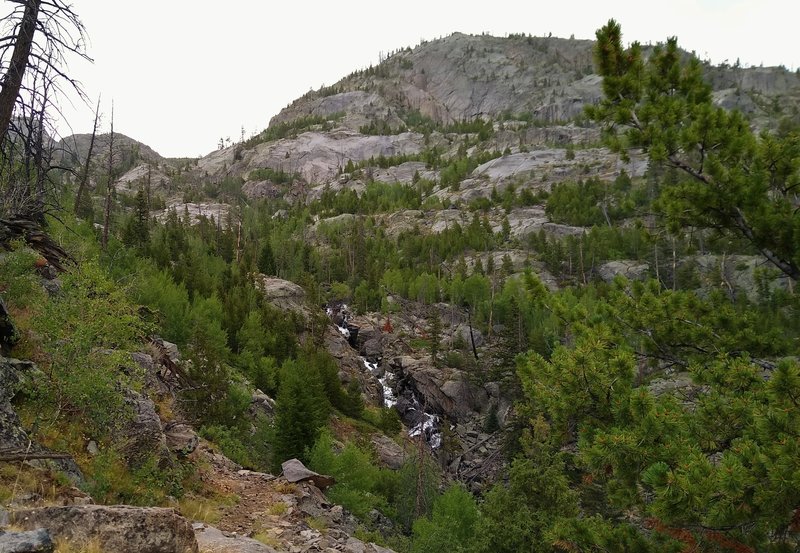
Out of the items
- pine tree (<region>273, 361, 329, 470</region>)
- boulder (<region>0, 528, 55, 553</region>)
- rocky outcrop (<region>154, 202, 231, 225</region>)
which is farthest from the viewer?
rocky outcrop (<region>154, 202, 231, 225</region>)

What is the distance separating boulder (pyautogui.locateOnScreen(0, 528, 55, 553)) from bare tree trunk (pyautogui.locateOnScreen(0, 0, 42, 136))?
5.46 meters

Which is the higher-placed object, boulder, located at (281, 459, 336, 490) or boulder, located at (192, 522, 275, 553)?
boulder, located at (192, 522, 275, 553)

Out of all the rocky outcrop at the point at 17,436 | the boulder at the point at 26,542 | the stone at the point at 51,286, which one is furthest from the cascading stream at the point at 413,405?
the boulder at the point at 26,542

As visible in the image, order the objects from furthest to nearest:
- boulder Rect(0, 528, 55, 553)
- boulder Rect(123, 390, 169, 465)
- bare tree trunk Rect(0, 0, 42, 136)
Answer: boulder Rect(123, 390, 169, 465) → bare tree trunk Rect(0, 0, 42, 136) → boulder Rect(0, 528, 55, 553)

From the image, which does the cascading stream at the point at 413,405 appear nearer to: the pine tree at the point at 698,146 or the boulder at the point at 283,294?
the boulder at the point at 283,294

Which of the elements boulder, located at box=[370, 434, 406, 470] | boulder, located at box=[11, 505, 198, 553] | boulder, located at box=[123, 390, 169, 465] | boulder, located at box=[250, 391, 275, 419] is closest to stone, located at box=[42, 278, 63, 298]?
boulder, located at box=[123, 390, 169, 465]

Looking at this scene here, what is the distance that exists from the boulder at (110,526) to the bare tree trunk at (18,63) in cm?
525

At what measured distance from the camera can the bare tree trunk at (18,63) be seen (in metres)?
6.75

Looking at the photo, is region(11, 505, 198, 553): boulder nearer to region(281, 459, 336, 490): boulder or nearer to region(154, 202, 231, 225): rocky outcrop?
region(281, 459, 336, 490): boulder

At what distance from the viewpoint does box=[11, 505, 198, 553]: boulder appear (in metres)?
5.00

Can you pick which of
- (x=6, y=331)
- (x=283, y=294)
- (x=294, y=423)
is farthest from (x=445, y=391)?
(x=6, y=331)

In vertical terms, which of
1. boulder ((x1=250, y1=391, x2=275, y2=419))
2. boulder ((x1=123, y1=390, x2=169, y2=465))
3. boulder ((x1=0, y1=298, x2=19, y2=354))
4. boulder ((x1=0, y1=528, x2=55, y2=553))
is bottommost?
boulder ((x1=250, y1=391, x2=275, y2=419))

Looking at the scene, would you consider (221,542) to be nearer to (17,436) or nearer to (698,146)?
(17,436)

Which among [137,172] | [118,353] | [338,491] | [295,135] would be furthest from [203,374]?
[295,135]
